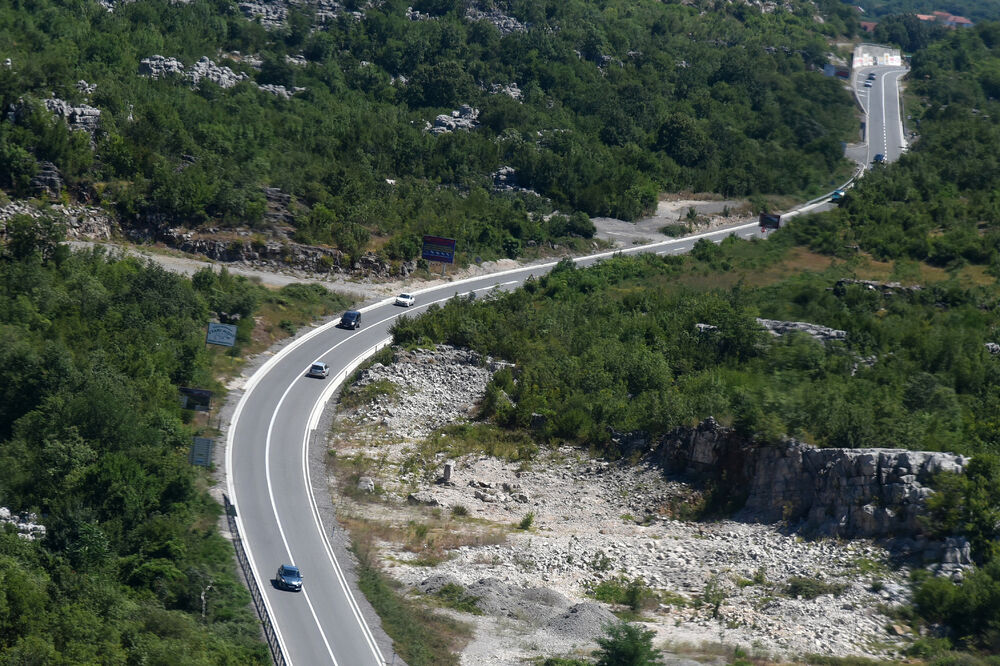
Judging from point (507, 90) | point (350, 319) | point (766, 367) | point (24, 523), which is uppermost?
point (507, 90)

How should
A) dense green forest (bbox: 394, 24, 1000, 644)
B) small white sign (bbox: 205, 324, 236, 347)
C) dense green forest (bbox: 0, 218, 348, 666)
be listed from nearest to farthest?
dense green forest (bbox: 0, 218, 348, 666), dense green forest (bbox: 394, 24, 1000, 644), small white sign (bbox: 205, 324, 236, 347)

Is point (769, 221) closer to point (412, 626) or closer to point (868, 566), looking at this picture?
point (868, 566)

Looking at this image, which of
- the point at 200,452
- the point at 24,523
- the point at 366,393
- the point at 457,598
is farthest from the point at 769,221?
the point at 24,523

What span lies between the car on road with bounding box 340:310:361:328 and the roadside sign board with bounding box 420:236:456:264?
42.7 ft

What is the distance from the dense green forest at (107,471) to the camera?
35.1 m

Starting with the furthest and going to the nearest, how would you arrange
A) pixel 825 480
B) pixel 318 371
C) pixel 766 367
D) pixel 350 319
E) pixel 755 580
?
1. pixel 350 319
2. pixel 318 371
3. pixel 766 367
4. pixel 825 480
5. pixel 755 580

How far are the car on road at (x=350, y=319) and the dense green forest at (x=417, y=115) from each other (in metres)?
10.5

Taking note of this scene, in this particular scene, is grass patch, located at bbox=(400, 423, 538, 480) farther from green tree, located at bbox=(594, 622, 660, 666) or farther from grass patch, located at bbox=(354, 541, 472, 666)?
green tree, located at bbox=(594, 622, 660, 666)

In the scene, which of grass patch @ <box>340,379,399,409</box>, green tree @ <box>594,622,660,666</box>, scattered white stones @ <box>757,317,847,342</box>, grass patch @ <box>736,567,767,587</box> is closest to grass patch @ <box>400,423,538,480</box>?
grass patch @ <box>340,379,399,409</box>

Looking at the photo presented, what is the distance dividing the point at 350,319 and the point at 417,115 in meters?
43.7

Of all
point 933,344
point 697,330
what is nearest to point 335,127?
point 697,330

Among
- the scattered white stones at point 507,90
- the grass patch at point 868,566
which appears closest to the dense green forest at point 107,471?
the grass patch at point 868,566

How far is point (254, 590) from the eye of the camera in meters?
41.0

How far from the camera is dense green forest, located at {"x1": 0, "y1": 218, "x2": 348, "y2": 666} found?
35125mm
